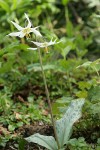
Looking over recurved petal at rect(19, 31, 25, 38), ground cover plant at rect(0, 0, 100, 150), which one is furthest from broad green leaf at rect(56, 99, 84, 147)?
recurved petal at rect(19, 31, 25, 38)

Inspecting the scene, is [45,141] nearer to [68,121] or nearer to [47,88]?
[68,121]

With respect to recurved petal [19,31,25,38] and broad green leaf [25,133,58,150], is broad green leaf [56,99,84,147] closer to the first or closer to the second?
broad green leaf [25,133,58,150]

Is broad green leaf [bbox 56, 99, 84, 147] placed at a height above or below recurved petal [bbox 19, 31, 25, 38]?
below

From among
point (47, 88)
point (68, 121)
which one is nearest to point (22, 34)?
point (68, 121)

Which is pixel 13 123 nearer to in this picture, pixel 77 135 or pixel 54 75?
pixel 77 135

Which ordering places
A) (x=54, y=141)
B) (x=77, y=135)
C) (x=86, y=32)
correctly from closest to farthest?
(x=54, y=141)
(x=77, y=135)
(x=86, y=32)

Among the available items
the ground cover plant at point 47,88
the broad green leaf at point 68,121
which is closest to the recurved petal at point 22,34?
the ground cover plant at point 47,88

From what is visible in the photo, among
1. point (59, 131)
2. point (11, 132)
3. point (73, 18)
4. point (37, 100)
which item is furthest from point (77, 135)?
point (73, 18)
